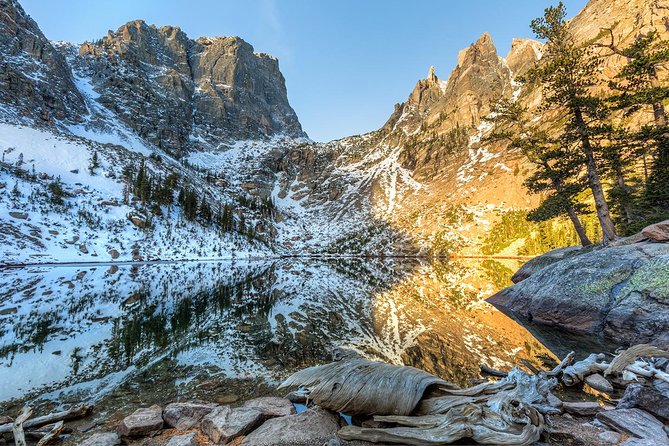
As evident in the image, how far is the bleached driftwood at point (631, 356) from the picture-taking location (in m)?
7.53

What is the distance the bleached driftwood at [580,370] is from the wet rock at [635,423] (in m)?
2.81

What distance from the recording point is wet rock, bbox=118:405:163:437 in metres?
6.20

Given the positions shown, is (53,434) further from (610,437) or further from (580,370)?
(580,370)

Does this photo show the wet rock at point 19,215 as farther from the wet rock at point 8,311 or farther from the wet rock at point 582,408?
the wet rock at point 582,408

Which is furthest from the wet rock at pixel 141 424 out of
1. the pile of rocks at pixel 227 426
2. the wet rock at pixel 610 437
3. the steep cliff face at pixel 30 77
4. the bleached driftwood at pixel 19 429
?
the steep cliff face at pixel 30 77

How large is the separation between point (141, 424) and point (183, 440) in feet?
5.24

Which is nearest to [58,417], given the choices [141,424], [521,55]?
[141,424]

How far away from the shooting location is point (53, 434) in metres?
6.12

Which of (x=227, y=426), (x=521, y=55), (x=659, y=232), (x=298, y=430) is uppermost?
(x=521, y=55)

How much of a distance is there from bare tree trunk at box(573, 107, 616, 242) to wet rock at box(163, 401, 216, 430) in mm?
22299

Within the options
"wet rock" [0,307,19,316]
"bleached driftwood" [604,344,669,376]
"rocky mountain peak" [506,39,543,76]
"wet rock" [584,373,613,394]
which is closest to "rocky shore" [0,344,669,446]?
"wet rock" [584,373,613,394]

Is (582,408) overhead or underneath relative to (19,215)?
underneath

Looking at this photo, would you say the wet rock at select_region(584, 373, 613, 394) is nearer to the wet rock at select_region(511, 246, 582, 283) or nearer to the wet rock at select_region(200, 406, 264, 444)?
the wet rock at select_region(200, 406, 264, 444)

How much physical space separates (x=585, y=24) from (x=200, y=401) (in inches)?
7141
